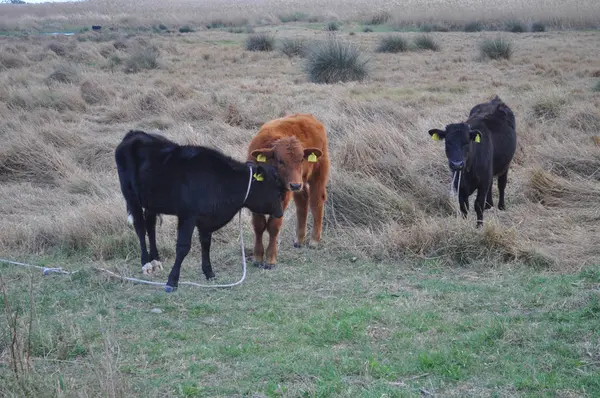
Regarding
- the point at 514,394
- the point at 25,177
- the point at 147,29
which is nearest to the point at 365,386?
the point at 514,394

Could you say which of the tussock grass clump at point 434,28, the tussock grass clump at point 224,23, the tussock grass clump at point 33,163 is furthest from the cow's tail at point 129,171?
the tussock grass clump at point 224,23

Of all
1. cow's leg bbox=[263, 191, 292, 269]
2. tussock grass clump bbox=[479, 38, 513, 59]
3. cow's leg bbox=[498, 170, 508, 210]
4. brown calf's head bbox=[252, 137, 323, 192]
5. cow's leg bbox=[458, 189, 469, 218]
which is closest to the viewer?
brown calf's head bbox=[252, 137, 323, 192]

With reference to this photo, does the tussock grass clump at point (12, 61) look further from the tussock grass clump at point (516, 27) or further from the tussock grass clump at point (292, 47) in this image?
the tussock grass clump at point (516, 27)

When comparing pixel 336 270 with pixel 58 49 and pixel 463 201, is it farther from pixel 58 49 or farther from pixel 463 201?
pixel 58 49

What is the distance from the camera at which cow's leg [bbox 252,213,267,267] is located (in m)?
7.63

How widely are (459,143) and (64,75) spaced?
619 inches

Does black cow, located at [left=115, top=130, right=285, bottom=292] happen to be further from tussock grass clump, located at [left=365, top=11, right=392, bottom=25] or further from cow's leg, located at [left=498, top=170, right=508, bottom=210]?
tussock grass clump, located at [left=365, top=11, right=392, bottom=25]

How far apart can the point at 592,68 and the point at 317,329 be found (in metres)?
18.0

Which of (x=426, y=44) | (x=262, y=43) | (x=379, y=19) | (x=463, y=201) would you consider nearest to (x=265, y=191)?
(x=463, y=201)

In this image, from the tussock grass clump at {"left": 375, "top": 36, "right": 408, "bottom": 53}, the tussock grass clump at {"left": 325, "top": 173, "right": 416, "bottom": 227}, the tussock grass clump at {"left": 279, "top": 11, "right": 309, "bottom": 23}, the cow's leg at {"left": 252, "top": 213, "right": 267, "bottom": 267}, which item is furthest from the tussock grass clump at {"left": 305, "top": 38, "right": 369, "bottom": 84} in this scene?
the tussock grass clump at {"left": 279, "top": 11, "right": 309, "bottom": 23}

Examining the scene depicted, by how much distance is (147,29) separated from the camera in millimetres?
50656

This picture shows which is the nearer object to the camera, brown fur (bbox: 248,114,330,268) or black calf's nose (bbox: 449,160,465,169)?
brown fur (bbox: 248,114,330,268)

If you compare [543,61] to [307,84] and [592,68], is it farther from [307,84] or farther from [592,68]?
[307,84]

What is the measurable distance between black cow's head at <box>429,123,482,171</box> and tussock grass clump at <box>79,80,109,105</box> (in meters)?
11.4
